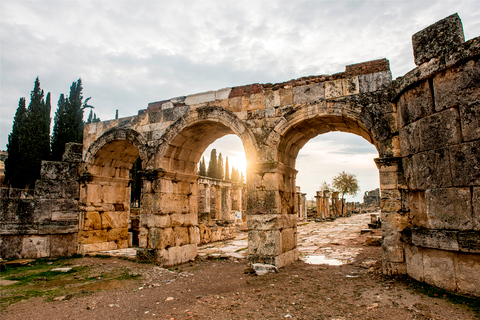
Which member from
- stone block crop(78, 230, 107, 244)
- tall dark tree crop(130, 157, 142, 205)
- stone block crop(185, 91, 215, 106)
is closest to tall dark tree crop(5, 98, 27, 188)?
tall dark tree crop(130, 157, 142, 205)

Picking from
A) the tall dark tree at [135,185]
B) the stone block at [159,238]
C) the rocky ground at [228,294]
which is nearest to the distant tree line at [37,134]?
the tall dark tree at [135,185]

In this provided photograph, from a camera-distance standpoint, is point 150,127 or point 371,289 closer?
point 371,289

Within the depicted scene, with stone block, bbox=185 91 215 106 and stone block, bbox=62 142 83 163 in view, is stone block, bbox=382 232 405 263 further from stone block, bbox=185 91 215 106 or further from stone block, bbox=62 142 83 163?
stone block, bbox=62 142 83 163

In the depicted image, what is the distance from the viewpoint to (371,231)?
12.0 metres

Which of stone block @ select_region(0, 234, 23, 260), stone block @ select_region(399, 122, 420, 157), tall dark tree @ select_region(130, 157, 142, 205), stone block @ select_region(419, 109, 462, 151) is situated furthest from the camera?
tall dark tree @ select_region(130, 157, 142, 205)

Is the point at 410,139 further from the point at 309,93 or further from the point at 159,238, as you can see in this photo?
the point at 159,238

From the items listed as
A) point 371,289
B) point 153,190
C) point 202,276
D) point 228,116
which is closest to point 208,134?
point 228,116

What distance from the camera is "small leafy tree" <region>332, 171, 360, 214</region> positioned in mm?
39469

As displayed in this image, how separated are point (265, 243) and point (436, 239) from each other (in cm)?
293

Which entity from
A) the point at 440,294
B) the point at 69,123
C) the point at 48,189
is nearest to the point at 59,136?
the point at 69,123

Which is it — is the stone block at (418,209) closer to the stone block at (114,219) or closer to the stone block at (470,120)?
the stone block at (470,120)

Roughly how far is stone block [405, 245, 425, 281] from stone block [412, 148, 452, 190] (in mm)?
970

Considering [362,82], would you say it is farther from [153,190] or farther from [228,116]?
[153,190]

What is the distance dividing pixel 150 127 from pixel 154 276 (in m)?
3.73
